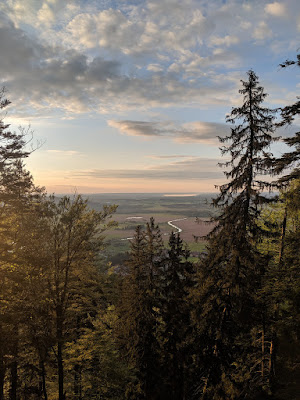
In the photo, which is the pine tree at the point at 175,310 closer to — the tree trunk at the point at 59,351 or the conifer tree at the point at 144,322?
the conifer tree at the point at 144,322

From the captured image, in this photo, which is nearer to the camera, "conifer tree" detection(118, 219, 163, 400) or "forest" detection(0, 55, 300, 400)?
"forest" detection(0, 55, 300, 400)

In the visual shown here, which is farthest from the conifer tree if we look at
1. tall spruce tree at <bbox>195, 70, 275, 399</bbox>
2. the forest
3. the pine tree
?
tall spruce tree at <bbox>195, 70, 275, 399</bbox>

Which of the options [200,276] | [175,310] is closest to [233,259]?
[200,276]

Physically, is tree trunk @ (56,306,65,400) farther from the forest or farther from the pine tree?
the pine tree

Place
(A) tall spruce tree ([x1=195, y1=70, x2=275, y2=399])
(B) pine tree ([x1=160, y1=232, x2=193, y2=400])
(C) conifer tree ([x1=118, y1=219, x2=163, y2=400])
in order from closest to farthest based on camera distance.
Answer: (A) tall spruce tree ([x1=195, y1=70, x2=275, y2=399]) < (C) conifer tree ([x1=118, y1=219, x2=163, y2=400]) < (B) pine tree ([x1=160, y1=232, x2=193, y2=400])

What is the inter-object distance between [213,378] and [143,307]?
24.0ft

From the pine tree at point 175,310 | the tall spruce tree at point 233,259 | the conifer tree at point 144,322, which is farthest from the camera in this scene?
the pine tree at point 175,310

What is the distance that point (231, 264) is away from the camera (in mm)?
12312

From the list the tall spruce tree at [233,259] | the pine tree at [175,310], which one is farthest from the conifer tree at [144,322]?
the tall spruce tree at [233,259]

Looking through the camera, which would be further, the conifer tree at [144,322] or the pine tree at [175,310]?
the pine tree at [175,310]

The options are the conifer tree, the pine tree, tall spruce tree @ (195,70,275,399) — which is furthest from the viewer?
the pine tree

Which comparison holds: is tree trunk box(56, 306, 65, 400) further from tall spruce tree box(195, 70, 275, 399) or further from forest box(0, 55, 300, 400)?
tall spruce tree box(195, 70, 275, 399)

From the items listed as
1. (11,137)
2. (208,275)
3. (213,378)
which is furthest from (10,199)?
(213,378)

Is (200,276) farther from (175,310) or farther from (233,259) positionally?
(175,310)
